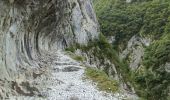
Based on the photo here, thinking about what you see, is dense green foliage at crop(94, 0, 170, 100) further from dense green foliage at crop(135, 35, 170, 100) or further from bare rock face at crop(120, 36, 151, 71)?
bare rock face at crop(120, 36, 151, 71)

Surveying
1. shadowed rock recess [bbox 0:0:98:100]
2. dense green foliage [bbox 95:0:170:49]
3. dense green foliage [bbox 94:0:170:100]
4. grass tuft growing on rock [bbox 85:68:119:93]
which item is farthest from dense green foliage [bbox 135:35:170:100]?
grass tuft growing on rock [bbox 85:68:119:93]

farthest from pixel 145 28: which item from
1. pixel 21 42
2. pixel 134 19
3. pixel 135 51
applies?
pixel 21 42

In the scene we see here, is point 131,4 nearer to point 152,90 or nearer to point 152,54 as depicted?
point 152,54

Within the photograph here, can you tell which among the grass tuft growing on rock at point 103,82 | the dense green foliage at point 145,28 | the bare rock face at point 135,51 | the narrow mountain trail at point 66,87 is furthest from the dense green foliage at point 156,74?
the narrow mountain trail at point 66,87

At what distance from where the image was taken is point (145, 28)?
122 m

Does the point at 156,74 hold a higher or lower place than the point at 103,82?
lower

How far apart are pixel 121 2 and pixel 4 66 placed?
12612 centimetres

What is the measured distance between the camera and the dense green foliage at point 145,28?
86.8 m

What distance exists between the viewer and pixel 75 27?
61.4m

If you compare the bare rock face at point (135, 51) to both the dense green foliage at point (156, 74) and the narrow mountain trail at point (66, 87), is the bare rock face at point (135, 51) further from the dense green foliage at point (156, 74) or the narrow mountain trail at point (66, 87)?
the narrow mountain trail at point (66, 87)

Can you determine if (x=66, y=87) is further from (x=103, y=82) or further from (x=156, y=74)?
(x=156, y=74)

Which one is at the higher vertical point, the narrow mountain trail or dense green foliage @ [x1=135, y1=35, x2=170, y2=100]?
the narrow mountain trail

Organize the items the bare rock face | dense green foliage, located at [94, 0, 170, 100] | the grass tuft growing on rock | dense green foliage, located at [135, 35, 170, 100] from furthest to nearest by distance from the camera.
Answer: the bare rock face
dense green foliage, located at [94, 0, 170, 100]
dense green foliage, located at [135, 35, 170, 100]
the grass tuft growing on rock

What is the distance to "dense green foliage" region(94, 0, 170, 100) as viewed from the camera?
8681 centimetres
